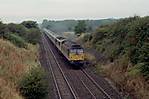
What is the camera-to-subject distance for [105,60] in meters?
40.8

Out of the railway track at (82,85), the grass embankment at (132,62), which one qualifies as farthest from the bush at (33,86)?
the grass embankment at (132,62)

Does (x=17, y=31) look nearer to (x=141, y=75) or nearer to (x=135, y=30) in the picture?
(x=135, y=30)

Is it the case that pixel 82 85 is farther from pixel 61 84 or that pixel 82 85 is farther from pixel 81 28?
pixel 81 28

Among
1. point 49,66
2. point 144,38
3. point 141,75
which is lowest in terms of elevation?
point 49,66

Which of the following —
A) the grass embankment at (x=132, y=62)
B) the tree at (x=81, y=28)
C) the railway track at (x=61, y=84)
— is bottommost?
the tree at (x=81, y=28)

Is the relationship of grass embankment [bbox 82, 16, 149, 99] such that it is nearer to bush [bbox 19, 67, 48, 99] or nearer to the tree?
bush [bbox 19, 67, 48, 99]

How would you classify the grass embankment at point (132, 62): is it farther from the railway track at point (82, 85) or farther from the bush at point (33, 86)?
the bush at point (33, 86)

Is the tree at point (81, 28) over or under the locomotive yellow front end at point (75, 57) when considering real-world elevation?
under

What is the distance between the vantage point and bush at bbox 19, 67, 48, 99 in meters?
23.2

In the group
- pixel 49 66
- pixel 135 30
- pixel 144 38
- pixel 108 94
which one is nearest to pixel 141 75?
pixel 108 94

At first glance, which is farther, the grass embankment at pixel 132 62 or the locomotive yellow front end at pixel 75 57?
the locomotive yellow front end at pixel 75 57

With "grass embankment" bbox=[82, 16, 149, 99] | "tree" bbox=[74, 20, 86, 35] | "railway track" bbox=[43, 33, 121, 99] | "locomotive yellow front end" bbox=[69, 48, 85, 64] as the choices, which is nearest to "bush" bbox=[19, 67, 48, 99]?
"railway track" bbox=[43, 33, 121, 99]

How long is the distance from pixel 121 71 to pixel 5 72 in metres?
11.3

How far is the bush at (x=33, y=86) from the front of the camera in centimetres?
2316
